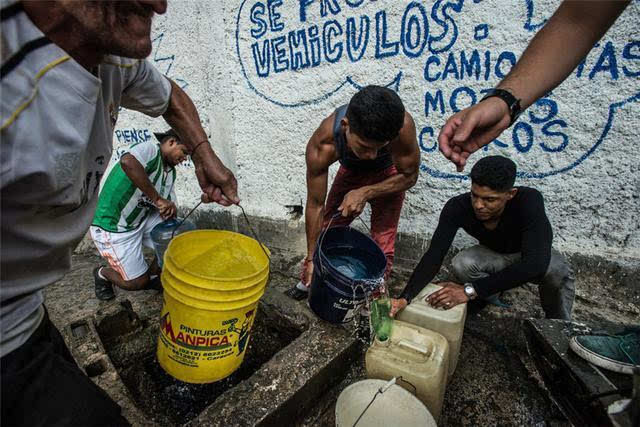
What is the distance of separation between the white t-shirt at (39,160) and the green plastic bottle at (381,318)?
4.69ft

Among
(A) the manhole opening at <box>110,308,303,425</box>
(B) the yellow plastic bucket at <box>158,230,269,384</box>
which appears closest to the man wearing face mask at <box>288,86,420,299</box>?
(A) the manhole opening at <box>110,308,303,425</box>

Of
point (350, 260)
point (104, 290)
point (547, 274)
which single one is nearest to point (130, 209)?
point (104, 290)

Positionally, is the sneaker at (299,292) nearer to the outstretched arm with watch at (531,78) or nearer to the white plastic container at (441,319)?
the white plastic container at (441,319)

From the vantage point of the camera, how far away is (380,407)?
157 centimetres

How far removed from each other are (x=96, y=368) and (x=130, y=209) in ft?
4.97

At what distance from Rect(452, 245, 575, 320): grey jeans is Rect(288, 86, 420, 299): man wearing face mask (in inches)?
24.8

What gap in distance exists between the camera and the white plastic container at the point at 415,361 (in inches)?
66.5

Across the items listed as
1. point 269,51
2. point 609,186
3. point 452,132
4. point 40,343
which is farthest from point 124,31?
point 609,186

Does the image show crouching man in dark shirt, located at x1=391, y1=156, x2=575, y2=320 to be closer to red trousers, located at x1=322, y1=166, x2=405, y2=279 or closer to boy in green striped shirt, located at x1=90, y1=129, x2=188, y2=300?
red trousers, located at x1=322, y1=166, x2=405, y2=279

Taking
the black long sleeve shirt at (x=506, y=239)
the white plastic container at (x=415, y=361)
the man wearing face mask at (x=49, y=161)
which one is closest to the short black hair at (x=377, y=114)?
the black long sleeve shirt at (x=506, y=239)

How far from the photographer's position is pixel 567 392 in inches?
67.2

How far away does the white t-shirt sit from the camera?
29.0 inches

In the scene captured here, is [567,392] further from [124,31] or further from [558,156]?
[124,31]

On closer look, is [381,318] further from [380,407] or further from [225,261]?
[225,261]
